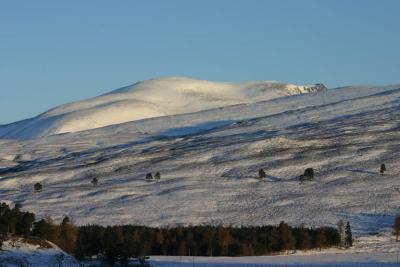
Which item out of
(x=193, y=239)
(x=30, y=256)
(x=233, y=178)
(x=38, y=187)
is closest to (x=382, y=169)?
(x=233, y=178)

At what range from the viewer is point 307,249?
5653 centimetres

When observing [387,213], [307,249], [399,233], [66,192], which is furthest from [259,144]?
[307,249]

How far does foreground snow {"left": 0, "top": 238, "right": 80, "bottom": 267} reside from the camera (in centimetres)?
3756

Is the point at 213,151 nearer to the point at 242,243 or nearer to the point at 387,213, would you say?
the point at 387,213

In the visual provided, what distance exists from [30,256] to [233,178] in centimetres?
6206

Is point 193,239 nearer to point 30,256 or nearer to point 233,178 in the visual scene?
point 30,256

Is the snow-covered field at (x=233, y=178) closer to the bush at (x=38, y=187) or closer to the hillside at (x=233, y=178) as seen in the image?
the hillside at (x=233, y=178)

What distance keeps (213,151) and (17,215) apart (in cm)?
8035

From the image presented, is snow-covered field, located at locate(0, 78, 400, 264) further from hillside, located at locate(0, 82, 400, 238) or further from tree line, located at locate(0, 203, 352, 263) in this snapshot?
tree line, located at locate(0, 203, 352, 263)

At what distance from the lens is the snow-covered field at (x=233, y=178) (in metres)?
78.2

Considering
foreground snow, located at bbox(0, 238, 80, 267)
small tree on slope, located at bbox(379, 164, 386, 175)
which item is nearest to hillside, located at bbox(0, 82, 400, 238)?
small tree on slope, located at bbox(379, 164, 386, 175)

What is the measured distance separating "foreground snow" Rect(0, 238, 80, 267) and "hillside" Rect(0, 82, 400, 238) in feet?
109

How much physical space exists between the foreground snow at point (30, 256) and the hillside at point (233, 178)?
33.3 metres

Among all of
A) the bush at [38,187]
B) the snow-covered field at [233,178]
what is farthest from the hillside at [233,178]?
the bush at [38,187]
